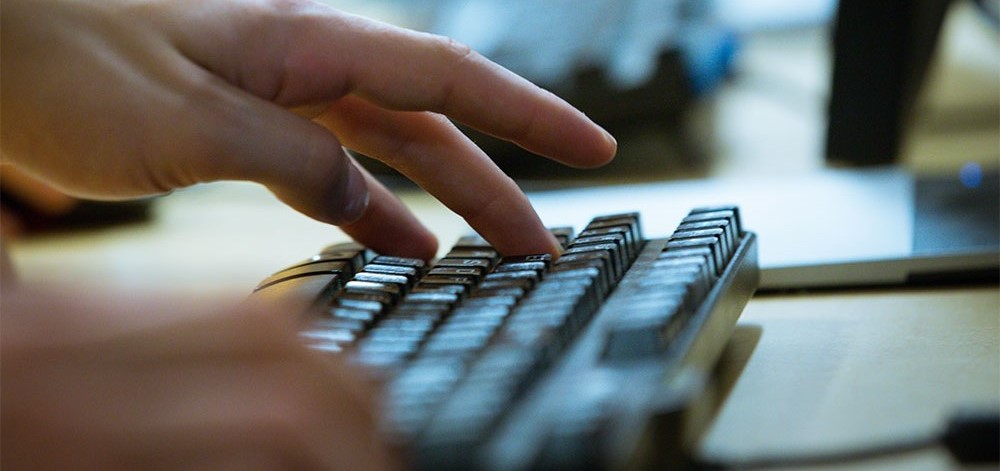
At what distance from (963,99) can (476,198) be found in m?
0.71

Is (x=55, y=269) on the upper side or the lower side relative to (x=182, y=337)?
lower

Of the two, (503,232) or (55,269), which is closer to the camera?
(503,232)

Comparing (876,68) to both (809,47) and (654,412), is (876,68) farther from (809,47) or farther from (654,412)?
(654,412)

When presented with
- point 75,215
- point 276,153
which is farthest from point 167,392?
point 75,215

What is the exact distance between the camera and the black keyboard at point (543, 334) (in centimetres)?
30

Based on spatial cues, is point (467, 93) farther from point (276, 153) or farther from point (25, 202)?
point (25, 202)

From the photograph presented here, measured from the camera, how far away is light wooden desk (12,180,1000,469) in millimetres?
370

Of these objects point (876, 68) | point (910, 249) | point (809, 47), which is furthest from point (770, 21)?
point (910, 249)

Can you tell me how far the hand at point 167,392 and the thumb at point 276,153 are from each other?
0.64 feet

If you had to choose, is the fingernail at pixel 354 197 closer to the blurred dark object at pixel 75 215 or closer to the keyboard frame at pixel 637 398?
the keyboard frame at pixel 637 398

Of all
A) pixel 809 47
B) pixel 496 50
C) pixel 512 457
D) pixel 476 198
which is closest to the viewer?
pixel 512 457

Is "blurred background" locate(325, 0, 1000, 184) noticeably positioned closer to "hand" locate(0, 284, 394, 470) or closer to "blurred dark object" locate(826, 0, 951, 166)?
"blurred dark object" locate(826, 0, 951, 166)

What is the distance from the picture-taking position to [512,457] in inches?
11.6

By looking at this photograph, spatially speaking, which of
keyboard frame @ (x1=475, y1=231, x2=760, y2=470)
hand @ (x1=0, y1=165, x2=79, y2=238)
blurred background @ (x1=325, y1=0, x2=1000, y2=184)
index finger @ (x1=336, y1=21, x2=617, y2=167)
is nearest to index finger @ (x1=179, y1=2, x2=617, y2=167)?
index finger @ (x1=336, y1=21, x2=617, y2=167)
